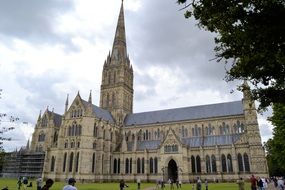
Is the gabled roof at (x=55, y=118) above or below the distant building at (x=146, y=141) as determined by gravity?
above

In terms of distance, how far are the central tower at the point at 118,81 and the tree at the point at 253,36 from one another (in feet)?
222

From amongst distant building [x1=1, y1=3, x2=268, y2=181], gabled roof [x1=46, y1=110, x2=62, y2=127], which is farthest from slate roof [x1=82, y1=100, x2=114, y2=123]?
gabled roof [x1=46, y1=110, x2=62, y2=127]

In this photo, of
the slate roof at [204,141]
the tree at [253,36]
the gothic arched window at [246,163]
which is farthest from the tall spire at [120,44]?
the tree at [253,36]

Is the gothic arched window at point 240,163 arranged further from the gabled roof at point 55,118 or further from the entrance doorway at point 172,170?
the gabled roof at point 55,118

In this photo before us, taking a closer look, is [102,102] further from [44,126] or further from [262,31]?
[262,31]

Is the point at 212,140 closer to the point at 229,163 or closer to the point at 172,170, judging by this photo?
Answer: the point at 229,163

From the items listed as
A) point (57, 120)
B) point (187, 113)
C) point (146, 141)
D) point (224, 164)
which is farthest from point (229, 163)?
point (57, 120)

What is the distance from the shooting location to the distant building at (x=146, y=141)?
187 feet

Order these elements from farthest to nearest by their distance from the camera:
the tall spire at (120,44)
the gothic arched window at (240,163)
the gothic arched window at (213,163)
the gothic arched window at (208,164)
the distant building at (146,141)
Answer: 1. the tall spire at (120,44)
2. the gothic arched window at (208,164)
3. the gothic arched window at (213,163)
4. the distant building at (146,141)
5. the gothic arched window at (240,163)

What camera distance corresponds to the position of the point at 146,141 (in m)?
72.4

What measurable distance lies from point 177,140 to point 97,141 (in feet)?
70.1

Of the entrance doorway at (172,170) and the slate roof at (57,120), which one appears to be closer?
the entrance doorway at (172,170)

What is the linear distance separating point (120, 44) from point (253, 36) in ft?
263

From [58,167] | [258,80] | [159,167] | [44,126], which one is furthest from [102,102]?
[258,80]
